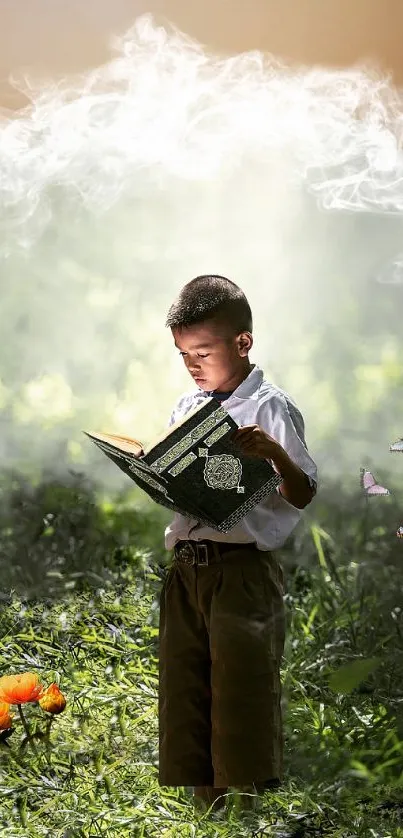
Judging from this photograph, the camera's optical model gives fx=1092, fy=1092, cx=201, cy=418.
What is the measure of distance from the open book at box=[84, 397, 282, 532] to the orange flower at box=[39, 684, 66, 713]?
0.52 metres

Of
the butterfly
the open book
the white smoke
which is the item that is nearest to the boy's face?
the open book

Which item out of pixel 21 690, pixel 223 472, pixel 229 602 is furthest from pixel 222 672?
pixel 21 690

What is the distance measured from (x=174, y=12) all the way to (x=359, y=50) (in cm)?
39

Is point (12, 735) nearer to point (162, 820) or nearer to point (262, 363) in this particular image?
point (162, 820)

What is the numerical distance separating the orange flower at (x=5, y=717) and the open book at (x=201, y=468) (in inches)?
22.5

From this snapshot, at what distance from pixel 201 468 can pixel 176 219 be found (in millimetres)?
675

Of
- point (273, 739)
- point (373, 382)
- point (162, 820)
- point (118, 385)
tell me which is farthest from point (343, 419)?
point (162, 820)

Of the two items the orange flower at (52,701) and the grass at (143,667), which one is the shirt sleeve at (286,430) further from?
the orange flower at (52,701)

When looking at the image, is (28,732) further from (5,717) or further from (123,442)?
(123,442)

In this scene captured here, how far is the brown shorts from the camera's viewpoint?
193cm

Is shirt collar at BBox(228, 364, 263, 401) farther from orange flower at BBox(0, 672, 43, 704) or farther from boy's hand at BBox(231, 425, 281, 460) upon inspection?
orange flower at BBox(0, 672, 43, 704)

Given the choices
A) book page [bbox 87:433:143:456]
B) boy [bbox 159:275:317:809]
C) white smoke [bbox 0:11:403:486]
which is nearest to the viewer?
book page [bbox 87:433:143:456]

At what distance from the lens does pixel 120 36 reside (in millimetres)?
2262

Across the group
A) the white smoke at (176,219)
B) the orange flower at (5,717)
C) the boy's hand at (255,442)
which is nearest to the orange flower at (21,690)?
the orange flower at (5,717)
